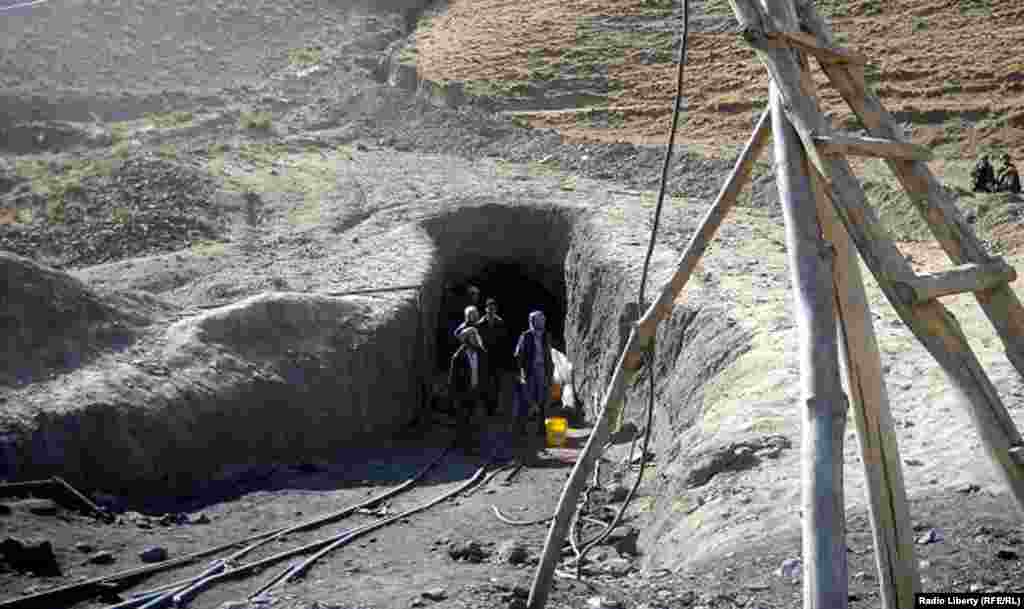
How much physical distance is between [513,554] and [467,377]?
6.86 metres

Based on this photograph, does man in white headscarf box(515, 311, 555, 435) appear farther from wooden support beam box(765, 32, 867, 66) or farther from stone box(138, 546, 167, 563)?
wooden support beam box(765, 32, 867, 66)

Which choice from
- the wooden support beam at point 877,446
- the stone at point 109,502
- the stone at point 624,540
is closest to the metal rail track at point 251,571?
the stone at point 109,502

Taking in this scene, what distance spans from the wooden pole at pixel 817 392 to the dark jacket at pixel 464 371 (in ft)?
35.7

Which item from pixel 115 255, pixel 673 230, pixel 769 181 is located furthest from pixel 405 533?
pixel 769 181

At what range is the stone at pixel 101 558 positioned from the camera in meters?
9.09

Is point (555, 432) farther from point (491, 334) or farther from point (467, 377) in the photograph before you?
point (491, 334)

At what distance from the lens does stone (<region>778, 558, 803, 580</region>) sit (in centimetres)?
622

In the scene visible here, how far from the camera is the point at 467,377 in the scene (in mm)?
15289

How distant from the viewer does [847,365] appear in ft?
14.4

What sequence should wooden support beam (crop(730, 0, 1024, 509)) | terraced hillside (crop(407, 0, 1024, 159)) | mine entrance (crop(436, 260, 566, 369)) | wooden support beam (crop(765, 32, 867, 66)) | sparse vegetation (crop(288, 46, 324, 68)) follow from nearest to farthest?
wooden support beam (crop(730, 0, 1024, 509)), wooden support beam (crop(765, 32, 867, 66)), mine entrance (crop(436, 260, 566, 369)), terraced hillside (crop(407, 0, 1024, 159)), sparse vegetation (crop(288, 46, 324, 68))

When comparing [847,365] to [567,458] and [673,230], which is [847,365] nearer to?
[567,458]

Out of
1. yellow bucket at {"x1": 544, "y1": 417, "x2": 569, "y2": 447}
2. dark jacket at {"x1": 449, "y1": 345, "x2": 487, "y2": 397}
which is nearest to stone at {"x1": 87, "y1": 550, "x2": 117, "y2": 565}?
dark jacket at {"x1": 449, "y1": 345, "x2": 487, "y2": 397}

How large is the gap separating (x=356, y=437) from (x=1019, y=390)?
8.50 m

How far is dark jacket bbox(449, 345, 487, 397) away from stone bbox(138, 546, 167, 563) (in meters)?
6.39
